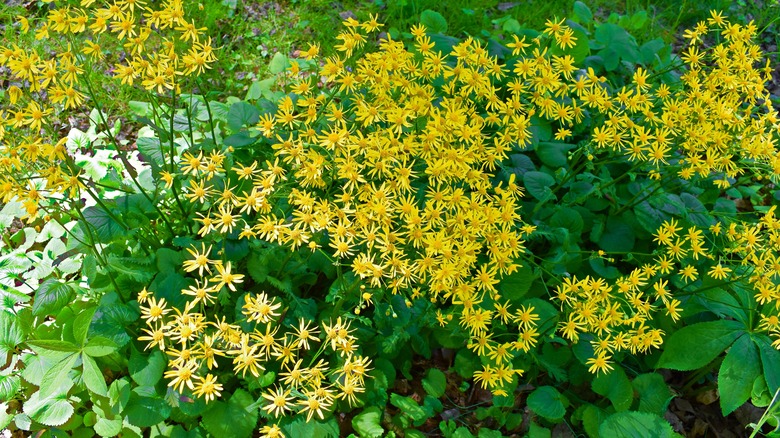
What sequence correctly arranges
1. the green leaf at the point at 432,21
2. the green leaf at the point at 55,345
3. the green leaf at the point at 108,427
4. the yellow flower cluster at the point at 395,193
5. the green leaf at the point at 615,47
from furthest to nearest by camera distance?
the green leaf at the point at 432,21
the green leaf at the point at 615,47
the green leaf at the point at 108,427
the green leaf at the point at 55,345
the yellow flower cluster at the point at 395,193

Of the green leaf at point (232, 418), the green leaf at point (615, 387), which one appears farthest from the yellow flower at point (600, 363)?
the green leaf at point (232, 418)

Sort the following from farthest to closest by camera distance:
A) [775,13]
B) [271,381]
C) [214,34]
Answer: [775,13]
[214,34]
[271,381]

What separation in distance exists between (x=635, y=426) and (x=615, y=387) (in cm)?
20

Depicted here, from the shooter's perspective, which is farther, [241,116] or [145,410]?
[241,116]

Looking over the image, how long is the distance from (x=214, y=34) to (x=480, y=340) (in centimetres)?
323

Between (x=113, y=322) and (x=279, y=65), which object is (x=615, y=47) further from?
(x=113, y=322)

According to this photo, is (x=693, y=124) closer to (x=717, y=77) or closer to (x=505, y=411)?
(x=717, y=77)

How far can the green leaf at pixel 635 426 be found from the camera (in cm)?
238

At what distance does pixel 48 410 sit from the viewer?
2.22 metres

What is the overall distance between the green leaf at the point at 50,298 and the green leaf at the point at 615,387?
227 centimetres

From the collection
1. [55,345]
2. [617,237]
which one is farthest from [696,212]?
[55,345]

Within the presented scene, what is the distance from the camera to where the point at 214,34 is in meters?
4.33

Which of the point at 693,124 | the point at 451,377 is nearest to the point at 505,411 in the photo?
the point at 451,377

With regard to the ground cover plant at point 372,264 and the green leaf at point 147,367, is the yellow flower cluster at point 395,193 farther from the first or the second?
the green leaf at point 147,367
